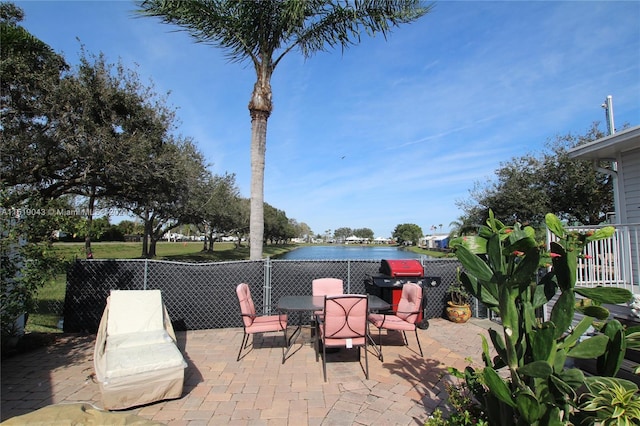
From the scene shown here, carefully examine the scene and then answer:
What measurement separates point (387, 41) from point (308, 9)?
1897 millimetres

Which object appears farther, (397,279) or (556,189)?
(556,189)

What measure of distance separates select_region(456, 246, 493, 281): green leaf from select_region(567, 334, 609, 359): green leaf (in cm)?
54

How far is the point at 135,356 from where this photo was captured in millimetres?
3512

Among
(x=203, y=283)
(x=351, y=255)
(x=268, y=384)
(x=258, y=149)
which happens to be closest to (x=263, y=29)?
(x=258, y=149)

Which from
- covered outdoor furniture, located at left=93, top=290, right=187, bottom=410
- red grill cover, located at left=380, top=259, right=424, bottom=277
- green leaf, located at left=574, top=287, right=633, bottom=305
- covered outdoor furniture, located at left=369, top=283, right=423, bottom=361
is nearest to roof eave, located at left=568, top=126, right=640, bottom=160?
red grill cover, located at left=380, top=259, right=424, bottom=277

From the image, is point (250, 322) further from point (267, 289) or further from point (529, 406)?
point (529, 406)

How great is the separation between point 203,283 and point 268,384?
297 centimetres

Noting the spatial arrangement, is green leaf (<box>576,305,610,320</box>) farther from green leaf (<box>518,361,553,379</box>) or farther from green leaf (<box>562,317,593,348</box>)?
green leaf (<box>518,361,553,379</box>)

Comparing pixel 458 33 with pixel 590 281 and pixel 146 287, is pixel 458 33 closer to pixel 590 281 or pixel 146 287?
pixel 590 281

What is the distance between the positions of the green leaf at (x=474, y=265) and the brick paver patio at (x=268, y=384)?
1.61 m

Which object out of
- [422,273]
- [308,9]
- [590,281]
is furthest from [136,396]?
[308,9]

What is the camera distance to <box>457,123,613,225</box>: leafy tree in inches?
578

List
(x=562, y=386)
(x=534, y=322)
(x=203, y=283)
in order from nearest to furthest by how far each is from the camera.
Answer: (x=562, y=386) → (x=534, y=322) → (x=203, y=283)

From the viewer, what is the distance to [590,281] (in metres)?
5.59
